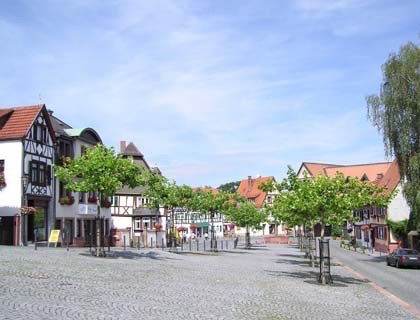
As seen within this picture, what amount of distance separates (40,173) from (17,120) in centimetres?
408

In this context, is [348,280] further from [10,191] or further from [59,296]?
[10,191]

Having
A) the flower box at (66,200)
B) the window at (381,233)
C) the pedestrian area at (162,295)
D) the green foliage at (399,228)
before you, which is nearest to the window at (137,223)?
the flower box at (66,200)

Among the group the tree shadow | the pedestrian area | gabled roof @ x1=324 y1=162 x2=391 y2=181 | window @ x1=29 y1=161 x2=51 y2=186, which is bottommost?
the tree shadow

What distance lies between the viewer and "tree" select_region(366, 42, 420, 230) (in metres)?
36.5

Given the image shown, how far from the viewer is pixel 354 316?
1415cm

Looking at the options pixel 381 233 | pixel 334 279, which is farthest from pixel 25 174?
pixel 381 233

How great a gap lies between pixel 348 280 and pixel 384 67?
18.8 metres

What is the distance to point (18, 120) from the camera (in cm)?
3941

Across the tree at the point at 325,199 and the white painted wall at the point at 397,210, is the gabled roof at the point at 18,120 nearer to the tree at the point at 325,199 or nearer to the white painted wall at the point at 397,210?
the tree at the point at 325,199

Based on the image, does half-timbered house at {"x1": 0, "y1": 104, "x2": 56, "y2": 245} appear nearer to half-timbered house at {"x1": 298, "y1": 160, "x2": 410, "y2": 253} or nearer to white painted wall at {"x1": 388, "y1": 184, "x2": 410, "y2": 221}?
half-timbered house at {"x1": 298, "y1": 160, "x2": 410, "y2": 253}

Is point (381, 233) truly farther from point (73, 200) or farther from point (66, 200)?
point (66, 200)

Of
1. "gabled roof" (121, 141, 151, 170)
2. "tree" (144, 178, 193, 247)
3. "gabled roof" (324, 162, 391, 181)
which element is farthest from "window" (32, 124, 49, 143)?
"gabled roof" (324, 162, 391, 181)

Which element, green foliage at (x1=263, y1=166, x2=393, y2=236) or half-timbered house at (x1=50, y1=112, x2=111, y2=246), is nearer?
green foliage at (x1=263, y1=166, x2=393, y2=236)

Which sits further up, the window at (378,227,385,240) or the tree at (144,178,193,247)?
the tree at (144,178,193,247)
